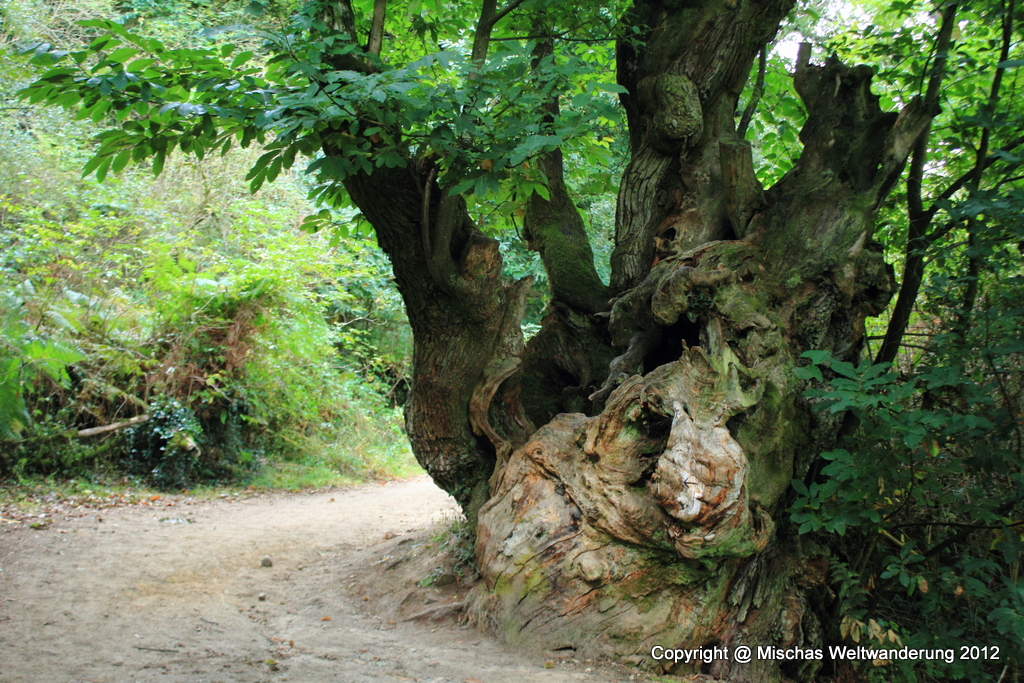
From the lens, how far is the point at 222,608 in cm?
484

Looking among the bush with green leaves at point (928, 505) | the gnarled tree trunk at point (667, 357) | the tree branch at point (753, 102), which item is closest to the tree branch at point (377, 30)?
the gnarled tree trunk at point (667, 357)

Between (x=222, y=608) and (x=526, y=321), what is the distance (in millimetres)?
10618

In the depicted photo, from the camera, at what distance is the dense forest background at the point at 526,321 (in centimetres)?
405

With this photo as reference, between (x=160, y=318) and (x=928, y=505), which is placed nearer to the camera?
(x=928, y=505)

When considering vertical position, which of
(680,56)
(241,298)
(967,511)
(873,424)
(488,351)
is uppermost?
(680,56)

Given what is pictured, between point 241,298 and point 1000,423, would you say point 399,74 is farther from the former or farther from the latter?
point 241,298

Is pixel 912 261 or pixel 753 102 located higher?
pixel 753 102

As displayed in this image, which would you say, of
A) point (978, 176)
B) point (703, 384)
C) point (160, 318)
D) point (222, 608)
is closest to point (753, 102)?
point (978, 176)

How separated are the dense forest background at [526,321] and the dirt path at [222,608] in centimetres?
184

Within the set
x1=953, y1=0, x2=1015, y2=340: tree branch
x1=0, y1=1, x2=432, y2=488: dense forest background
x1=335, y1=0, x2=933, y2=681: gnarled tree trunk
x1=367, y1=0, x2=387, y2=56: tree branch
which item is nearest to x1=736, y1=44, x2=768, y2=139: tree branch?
x1=335, y1=0, x2=933, y2=681: gnarled tree trunk

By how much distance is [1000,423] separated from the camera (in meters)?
4.14

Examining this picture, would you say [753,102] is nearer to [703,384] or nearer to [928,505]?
[703,384]

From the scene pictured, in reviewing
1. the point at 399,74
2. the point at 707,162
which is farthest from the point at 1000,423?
the point at 399,74

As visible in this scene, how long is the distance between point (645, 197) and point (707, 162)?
1.77 feet
